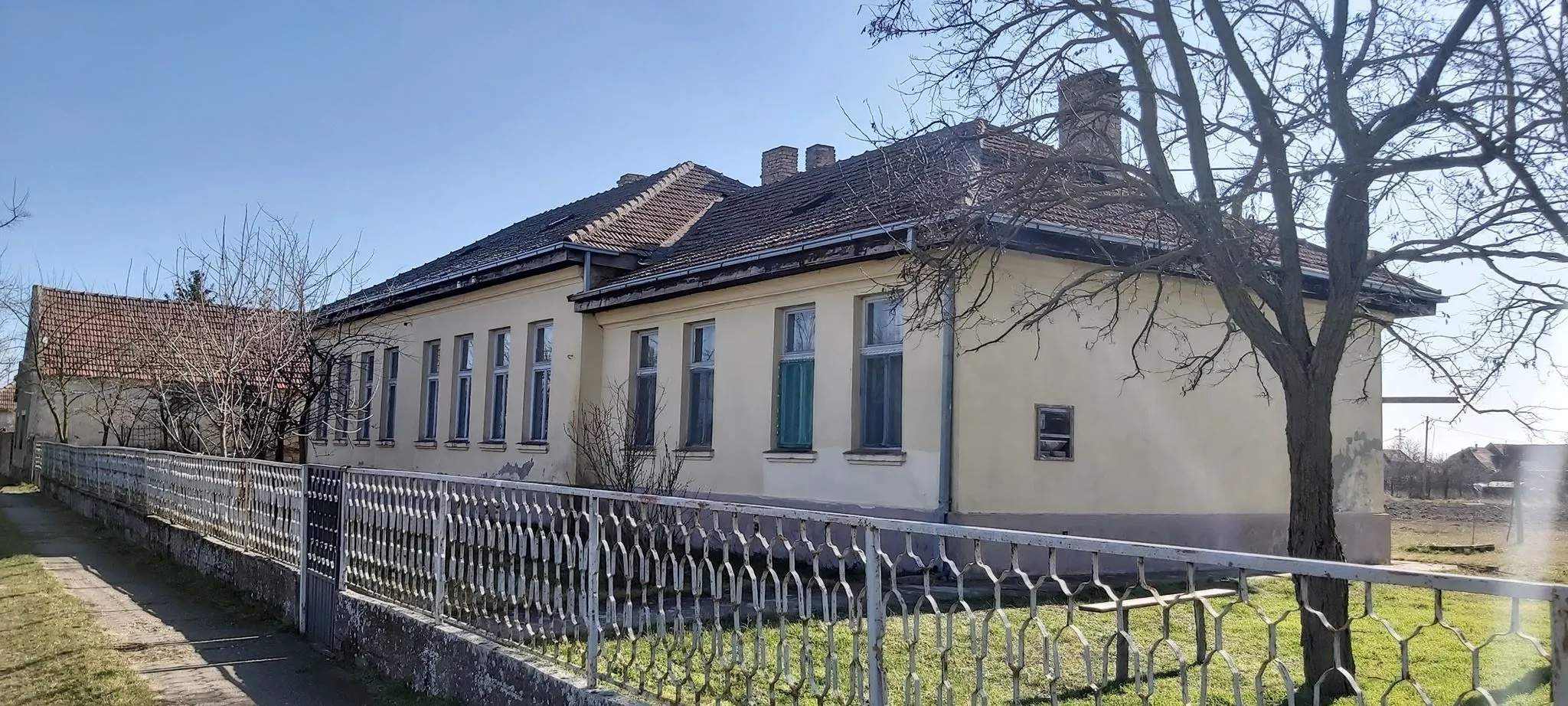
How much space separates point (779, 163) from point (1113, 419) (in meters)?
9.74

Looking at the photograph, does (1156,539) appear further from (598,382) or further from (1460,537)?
(1460,537)

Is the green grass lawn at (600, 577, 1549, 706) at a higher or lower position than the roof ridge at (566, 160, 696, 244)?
lower

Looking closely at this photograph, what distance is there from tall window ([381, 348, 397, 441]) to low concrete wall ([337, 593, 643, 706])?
14.4m

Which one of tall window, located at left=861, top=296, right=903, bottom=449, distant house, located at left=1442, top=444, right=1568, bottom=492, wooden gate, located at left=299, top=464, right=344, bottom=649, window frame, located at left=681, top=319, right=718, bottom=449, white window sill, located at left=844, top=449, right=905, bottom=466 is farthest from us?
distant house, located at left=1442, top=444, right=1568, bottom=492

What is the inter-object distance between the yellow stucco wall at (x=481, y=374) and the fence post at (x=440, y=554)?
28.8ft

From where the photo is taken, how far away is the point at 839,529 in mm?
10133

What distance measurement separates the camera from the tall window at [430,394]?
64.5 feet

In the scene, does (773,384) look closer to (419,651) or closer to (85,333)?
(419,651)

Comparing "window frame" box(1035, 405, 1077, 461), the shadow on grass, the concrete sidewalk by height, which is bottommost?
the concrete sidewalk

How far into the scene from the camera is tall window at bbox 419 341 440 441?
19.7 meters

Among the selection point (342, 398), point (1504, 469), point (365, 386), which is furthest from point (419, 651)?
point (1504, 469)

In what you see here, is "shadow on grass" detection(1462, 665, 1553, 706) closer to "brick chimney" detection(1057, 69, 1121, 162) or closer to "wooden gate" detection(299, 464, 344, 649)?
"brick chimney" detection(1057, 69, 1121, 162)

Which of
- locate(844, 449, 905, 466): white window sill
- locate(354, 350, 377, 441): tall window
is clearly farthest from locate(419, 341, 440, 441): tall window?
locate(844, 449, 905, 466): white window sill

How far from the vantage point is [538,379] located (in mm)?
16703
